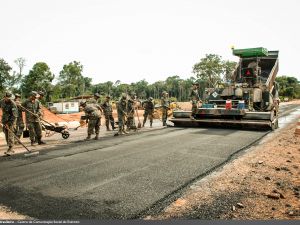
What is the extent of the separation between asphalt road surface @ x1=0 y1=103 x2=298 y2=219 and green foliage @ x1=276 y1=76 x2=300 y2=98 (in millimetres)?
84566

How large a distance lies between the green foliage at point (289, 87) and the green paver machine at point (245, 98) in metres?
75.7

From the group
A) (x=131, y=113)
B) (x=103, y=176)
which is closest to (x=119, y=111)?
(x=131, y=113)

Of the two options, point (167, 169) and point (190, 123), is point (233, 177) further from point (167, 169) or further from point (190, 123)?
point (190, 123)

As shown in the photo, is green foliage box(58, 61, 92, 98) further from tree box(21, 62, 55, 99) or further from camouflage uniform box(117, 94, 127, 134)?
camouflage uniform box(117, 94, 127, 134)

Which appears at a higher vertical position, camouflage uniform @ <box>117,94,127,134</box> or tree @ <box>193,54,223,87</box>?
tree @ <box>193,54,223,87</box>

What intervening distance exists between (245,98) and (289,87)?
88.4 meters

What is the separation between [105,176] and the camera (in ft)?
18.5

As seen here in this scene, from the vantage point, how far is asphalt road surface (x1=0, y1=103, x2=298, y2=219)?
13.6 ft

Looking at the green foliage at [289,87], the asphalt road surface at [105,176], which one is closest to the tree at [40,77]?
the asphalt road surface at [105,176]

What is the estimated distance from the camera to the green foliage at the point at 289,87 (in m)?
90.8

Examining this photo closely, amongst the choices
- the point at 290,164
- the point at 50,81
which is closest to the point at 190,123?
the point at 290,164

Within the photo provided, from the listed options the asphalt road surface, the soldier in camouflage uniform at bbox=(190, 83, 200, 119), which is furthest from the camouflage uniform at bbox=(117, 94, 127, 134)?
the soldier in camouflage uniform at bbox=(190, 83, 200, 119)

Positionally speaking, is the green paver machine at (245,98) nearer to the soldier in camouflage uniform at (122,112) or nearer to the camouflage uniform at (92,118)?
the soldier in camouflage uniform at (122,112)

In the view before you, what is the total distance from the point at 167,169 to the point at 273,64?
39.1 feet
